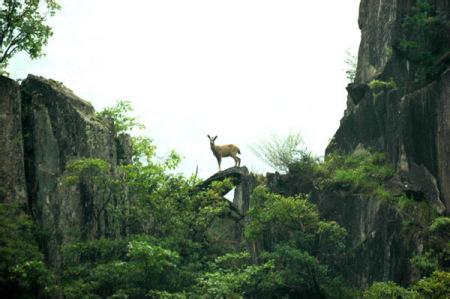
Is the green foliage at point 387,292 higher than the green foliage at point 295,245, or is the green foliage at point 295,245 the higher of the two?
the green foliage at point 295,245

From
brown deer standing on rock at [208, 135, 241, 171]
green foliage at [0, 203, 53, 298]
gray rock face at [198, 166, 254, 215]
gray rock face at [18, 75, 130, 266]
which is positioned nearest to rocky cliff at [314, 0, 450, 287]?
gray rock face at [198, 166, 254, 215]

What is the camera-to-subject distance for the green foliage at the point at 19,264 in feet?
→ 74.9

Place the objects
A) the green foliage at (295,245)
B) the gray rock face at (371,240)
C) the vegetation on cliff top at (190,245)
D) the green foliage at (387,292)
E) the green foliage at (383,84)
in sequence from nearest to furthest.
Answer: the green foliage at (387,292) → the vegetation on cliff top at (190,245) → the gray rock face at (371,240) → the green foliage at (295,245) → the green foliage at (383,84)

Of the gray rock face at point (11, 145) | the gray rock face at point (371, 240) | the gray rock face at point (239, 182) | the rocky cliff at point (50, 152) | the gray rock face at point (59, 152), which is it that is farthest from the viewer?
the gray rock face at point (239, 182)

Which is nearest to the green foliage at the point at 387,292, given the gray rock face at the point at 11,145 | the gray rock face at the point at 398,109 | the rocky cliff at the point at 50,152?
the gray rock face at the point at 398,109

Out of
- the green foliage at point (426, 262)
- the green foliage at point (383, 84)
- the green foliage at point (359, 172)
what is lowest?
the green foliage at point (426, 262)

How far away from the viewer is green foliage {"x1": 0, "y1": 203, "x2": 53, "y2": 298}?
22828 millimetres

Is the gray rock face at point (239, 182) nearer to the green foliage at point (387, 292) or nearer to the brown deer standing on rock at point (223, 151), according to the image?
the brown deer standing on rock at point (223, 151)

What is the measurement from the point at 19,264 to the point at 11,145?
9662 mm

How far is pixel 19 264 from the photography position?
75.4ft

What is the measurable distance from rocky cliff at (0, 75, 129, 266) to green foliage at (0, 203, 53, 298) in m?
3.50

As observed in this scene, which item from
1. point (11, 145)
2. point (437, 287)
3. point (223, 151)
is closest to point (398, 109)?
point (223, 151)

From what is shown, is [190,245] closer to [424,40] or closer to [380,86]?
[380,86]

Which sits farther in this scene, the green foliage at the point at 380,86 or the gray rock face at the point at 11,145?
the green foliage at the point at 380,86
